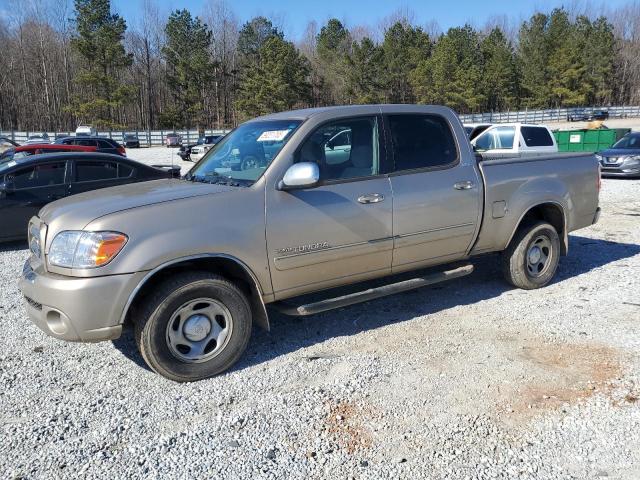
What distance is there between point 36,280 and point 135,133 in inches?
2080

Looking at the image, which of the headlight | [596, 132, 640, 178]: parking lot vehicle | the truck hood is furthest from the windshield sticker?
[596, 132, 640, 178]: parking lot vehicle

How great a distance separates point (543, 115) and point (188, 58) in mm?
44520

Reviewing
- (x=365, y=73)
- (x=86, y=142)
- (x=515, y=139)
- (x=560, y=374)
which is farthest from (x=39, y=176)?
(x=365, y=73)

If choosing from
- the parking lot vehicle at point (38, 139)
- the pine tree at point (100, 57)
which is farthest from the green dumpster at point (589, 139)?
the pine tree at point (100, 57)

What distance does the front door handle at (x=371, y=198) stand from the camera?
14.1 ft

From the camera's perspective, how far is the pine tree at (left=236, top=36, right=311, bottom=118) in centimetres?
6122

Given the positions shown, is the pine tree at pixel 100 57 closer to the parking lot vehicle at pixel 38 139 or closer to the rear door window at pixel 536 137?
the parking lot vehicle at pixel 38 139

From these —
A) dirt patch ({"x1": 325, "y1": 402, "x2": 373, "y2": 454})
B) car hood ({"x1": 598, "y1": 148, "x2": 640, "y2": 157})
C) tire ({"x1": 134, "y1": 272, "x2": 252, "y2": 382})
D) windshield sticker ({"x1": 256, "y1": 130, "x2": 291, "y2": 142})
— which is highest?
windshield sticker ({"x1": 256, "y1": 130, "x2": 291, "y2": 142})

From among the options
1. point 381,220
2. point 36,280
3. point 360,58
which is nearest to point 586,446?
point 381,220

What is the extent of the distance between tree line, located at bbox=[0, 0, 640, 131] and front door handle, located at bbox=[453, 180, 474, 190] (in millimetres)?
58573

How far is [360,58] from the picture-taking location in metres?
67.8

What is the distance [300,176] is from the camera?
12.7 ft

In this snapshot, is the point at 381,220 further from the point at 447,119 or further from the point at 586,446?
the point at 586,446

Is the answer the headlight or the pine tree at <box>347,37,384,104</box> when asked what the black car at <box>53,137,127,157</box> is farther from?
the pine tree at <box>347,37,384,104</box>
